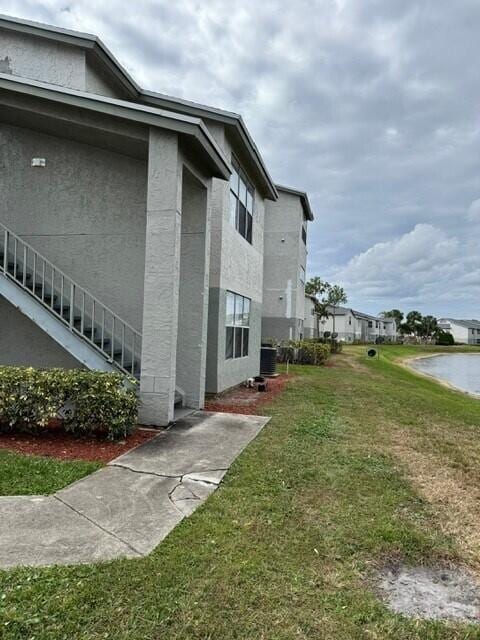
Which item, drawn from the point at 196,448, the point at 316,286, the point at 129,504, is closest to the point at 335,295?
the point at 316,286

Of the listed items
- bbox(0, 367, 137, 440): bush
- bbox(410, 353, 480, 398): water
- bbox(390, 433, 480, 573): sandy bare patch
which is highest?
bbox(0, 367, 137, 440): bush

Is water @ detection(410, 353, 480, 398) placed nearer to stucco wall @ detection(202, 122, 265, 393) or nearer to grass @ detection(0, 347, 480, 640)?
stucco wall @ detection(202, 122, 265, 393)

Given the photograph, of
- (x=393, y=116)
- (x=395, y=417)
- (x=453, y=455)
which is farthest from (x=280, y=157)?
(x=453, y=455)

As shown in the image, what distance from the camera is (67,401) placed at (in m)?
6.61

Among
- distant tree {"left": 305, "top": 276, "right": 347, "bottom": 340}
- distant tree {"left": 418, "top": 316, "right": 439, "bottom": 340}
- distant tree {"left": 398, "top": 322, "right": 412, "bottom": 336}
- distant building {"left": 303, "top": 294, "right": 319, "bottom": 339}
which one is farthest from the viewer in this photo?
distant tree {"left": 398, "top": 322, "right": 412, "bottom": 336}

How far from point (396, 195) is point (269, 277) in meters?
8.36

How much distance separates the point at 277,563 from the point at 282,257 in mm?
22676

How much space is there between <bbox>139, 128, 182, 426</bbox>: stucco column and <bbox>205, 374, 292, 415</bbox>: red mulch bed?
7.74 ft

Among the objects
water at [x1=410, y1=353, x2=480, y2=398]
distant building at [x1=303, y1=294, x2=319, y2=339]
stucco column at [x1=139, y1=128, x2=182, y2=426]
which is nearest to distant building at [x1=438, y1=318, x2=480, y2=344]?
water at [x1=410, y1=353, x2=480, y2=398]

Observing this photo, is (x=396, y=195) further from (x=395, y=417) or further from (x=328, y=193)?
(x=395, y=417)

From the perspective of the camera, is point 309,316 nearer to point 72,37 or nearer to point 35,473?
point 72,37

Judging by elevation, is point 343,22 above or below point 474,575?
above

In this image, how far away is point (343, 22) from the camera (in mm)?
10531

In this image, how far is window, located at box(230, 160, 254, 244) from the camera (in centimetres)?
1222
